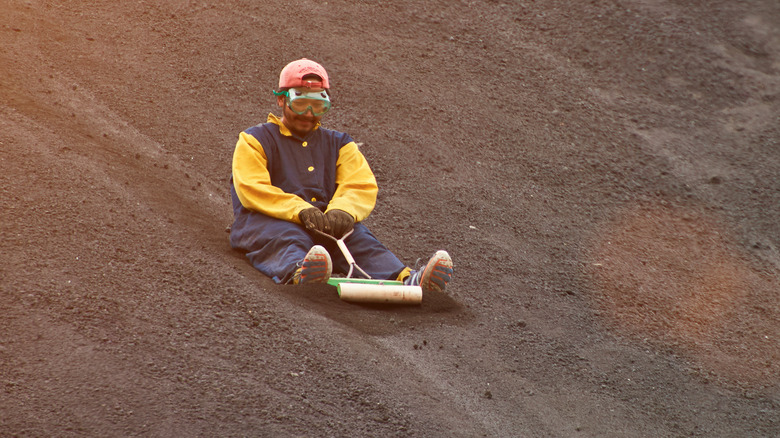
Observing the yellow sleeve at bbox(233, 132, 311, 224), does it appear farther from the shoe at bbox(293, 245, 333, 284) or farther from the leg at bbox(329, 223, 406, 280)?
the shoe at bbox(293, 245, 333, 284)

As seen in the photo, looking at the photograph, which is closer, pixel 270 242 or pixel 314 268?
pixel 314 268

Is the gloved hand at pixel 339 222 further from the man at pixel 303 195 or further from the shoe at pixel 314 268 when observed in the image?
the shoe at pixel 314 268

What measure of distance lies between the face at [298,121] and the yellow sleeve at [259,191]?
34cm

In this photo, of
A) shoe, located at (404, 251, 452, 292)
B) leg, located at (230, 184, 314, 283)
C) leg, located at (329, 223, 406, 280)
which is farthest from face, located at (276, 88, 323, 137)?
shoe, located at (404, 251, 452, 292)

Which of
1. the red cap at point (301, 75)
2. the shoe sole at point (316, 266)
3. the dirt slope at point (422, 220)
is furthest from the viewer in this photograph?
the red cap at point (301, 75)

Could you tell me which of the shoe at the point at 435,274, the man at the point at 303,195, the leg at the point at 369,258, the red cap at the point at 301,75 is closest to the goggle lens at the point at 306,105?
the man at the point at 303,195

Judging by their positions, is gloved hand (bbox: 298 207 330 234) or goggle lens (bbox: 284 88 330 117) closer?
gloved hand (bbox: 298 207 330 234)

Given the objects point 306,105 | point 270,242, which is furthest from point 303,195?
point 306,105

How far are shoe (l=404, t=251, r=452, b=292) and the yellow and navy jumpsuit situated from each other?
20 centimetres

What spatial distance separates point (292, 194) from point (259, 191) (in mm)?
231

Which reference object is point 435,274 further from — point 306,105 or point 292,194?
point 306,105

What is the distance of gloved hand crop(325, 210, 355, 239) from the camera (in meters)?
5.93

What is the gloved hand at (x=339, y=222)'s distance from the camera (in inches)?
233

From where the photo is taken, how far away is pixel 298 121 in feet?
20.5
